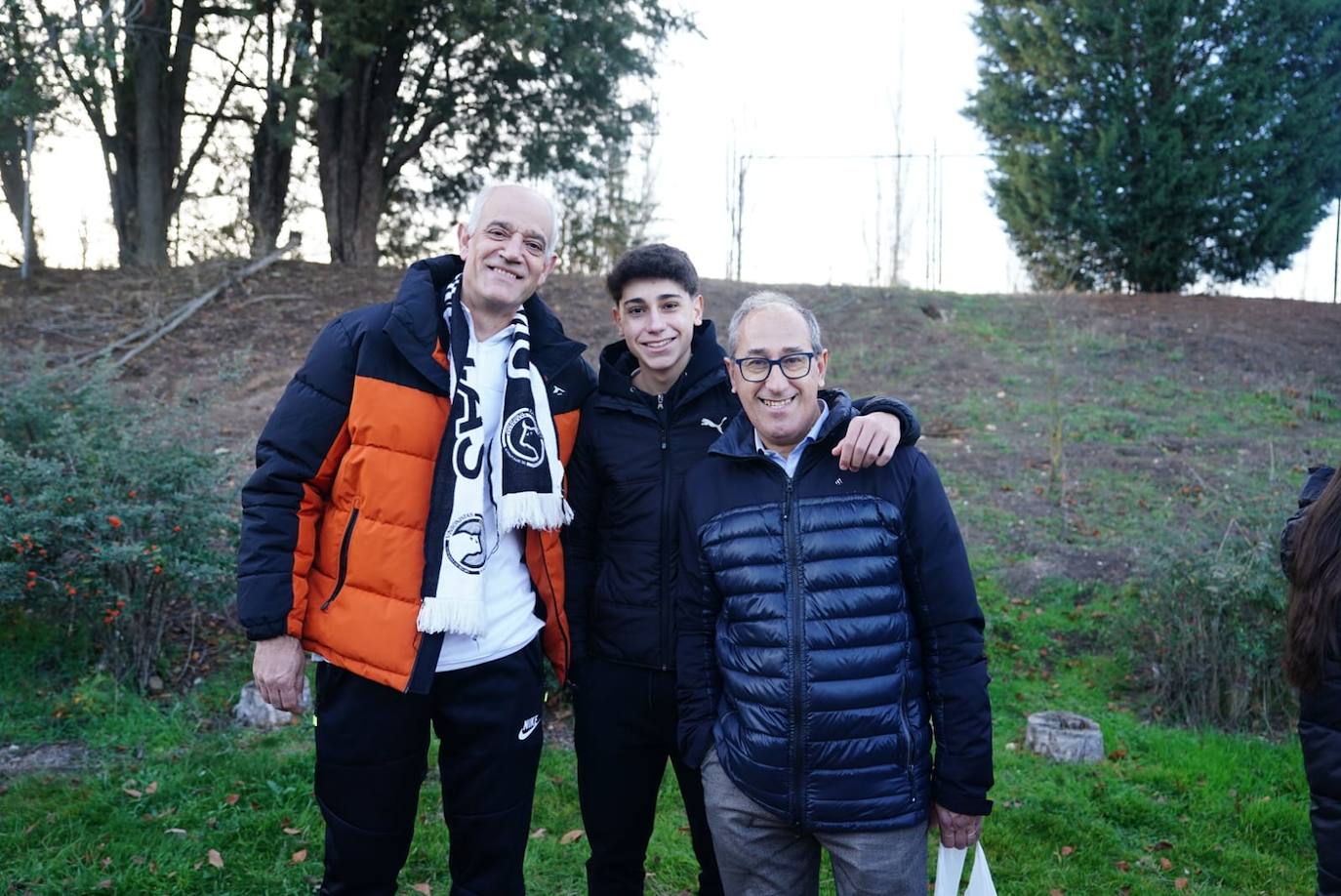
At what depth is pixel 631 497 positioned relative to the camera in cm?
260

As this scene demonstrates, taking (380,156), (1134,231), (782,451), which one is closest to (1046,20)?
(1134,231)

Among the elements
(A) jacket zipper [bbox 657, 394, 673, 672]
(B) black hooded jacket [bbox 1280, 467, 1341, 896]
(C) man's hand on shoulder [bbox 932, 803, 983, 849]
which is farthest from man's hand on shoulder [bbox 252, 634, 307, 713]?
(B) black hooded jacket [bbox 1280, 467, 1341, 896]

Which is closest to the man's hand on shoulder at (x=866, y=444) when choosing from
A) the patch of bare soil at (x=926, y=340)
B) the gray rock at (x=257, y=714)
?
the gray rock at (x=257, y=714)

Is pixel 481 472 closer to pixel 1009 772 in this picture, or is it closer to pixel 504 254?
pixel 504 254

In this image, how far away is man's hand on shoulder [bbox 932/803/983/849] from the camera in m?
2.15

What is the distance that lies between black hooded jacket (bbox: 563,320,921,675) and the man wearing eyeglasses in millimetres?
281

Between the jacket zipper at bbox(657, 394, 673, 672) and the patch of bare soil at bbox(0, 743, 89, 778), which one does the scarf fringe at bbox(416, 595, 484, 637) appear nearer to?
the jacket zipper at bbox(657, 394, 673, 672)

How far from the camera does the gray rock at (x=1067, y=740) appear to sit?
4520mm

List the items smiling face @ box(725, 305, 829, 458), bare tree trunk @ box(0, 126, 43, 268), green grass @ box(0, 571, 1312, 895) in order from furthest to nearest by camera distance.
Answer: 1. bare tree trunk @ box(0, 126, 43, 268)
2. green grass @ box(0, 571, 1312, 895)
3. smiling face @ box(725, 305, 829, 458)

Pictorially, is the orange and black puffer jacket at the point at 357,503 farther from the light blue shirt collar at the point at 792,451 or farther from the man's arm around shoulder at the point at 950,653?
the man's arm around shoulder at the point at 950,653

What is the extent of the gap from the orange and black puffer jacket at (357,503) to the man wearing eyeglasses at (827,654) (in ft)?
2.20

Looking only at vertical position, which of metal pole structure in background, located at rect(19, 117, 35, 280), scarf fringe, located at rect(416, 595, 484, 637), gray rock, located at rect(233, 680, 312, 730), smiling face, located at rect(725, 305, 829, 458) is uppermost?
metal pole structure in background, located at rect(19, 117, 35, 280)

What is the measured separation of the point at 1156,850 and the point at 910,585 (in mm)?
2463

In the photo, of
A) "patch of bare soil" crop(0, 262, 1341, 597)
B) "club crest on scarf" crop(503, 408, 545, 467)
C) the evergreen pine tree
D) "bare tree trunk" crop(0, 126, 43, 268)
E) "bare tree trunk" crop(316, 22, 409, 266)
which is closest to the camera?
"club crest on scarf" crop(503, 408, 545, 467)
